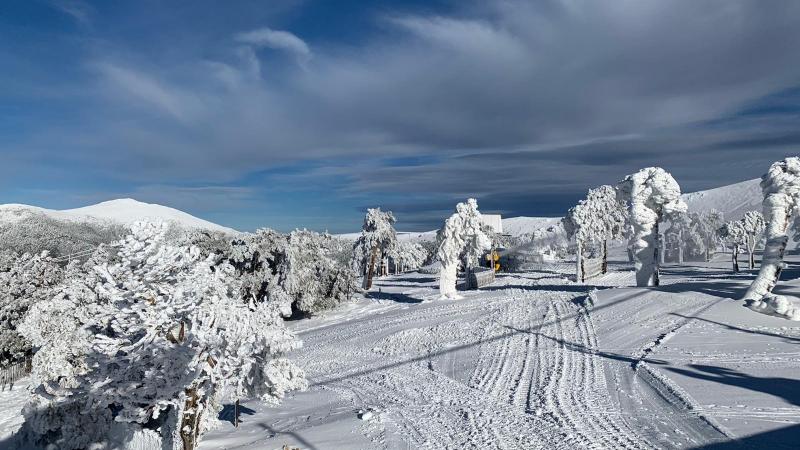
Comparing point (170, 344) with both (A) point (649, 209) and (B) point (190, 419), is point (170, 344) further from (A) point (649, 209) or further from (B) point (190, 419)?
(A) point (649, 209)

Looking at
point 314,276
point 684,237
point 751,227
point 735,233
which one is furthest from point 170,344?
point 684,237

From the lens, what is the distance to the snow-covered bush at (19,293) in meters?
30.6

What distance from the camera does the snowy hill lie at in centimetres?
14512

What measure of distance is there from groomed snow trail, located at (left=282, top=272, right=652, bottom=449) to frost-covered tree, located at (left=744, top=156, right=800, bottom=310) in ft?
27.4

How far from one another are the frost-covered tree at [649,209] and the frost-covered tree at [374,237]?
74.7ft

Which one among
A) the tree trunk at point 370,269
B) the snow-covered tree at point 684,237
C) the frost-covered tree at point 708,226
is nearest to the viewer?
the tree trunk at point 370,269

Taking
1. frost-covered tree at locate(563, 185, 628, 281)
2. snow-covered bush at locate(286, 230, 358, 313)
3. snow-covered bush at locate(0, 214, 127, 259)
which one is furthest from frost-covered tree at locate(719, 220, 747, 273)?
snow-covered bush at locate(0, 214, 127, 259)

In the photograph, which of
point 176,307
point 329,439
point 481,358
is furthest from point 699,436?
point 176,307

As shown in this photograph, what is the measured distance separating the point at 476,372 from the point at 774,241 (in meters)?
17.0

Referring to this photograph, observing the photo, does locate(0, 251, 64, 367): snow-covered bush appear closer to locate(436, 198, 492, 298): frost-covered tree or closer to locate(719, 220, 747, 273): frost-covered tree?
locate(436, 198, 492, 298): frost-covered tree

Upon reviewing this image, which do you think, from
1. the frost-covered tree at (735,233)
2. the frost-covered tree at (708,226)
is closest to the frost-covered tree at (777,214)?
the frost-covered tree at (735,233)

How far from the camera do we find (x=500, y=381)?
1903 centimetres

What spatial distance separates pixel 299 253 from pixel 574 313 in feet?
63.0

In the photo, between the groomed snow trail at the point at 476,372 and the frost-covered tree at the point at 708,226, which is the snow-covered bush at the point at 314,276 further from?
the frost-covered tree at the point at 708,226
